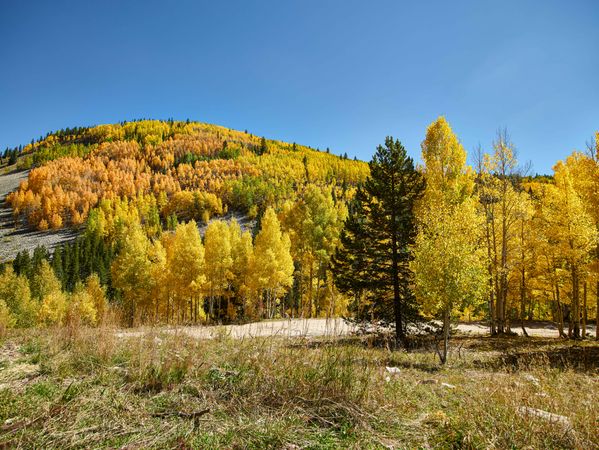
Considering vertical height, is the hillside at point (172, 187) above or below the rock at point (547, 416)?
above

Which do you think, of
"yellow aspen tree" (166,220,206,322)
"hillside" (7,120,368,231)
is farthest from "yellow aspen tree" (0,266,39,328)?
"hillside" (7,120,368,231)

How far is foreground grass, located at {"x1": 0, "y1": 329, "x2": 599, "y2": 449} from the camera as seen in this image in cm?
382

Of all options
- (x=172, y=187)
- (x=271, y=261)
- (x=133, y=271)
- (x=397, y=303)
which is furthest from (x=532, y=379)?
(x=172, y=187)

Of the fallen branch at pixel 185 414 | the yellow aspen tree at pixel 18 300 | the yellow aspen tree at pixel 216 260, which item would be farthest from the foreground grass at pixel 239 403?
the yellow aspen tree at pixel 18 300

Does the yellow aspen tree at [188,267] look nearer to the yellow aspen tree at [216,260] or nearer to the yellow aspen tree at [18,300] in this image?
the yellow aspen tree at [216,260]

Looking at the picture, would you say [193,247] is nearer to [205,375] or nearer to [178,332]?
[178,332]

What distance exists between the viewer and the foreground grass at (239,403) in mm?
3824

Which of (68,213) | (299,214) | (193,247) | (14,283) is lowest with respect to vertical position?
(14,283)

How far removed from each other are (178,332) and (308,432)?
4414 mm

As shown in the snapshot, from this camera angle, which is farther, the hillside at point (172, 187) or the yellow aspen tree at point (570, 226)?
the hillside at point (172, 187)

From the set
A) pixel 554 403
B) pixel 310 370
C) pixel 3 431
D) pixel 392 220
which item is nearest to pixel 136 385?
pixel 3 431

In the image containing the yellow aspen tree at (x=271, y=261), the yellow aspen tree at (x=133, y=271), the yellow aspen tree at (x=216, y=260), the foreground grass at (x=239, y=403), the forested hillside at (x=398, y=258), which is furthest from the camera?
the yellow aspen tree at (x=133, y=271)

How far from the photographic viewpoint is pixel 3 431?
364 centimetres

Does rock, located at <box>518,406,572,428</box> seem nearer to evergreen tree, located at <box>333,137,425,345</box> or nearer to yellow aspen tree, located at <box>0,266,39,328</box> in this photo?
evergreen tree, located at <box>333,137,425,345</box>
